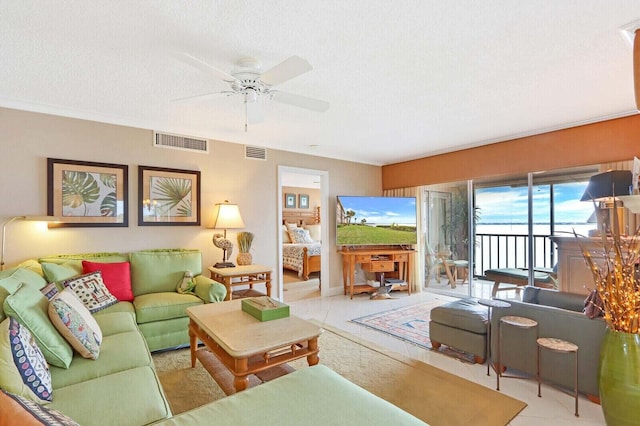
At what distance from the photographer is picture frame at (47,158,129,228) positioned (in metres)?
3.12

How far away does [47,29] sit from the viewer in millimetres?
1822

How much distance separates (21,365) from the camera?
1.30 m

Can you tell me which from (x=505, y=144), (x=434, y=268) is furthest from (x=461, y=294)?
(x=505, y=144)

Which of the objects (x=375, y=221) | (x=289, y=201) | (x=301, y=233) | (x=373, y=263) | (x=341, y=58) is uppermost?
(x=341, y=58)

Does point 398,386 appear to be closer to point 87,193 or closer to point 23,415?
point 23,415

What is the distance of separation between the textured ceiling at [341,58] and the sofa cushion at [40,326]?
1.51 m

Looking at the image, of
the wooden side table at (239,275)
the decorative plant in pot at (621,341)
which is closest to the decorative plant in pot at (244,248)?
the wooden side table at (239,275)

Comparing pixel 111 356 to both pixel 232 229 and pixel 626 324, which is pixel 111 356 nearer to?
pixel 232 229

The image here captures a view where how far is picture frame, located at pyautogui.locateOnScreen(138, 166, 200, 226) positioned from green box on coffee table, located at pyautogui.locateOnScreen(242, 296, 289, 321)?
1822mm

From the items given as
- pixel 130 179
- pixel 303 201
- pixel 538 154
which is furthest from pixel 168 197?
pixel 303 201

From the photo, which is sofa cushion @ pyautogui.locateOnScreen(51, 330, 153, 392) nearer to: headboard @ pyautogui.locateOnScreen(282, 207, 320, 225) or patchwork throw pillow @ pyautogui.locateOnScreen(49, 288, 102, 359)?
patchwork throw pillow @ pyautogui.locateOnScreen(49, 288, 102, 359)

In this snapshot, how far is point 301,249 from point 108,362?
478cm

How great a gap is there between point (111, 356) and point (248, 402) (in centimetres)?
110

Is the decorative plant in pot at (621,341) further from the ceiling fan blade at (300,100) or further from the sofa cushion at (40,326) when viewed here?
the sofa cushion at (40,326)
